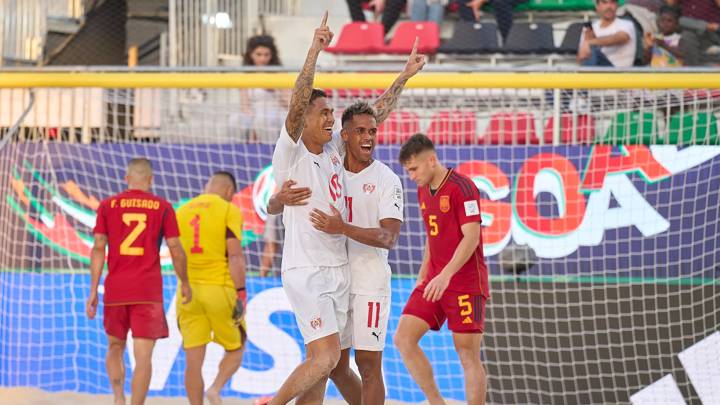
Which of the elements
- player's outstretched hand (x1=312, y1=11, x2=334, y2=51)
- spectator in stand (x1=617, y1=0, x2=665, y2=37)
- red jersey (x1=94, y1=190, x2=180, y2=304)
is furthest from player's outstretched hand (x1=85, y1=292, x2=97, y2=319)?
spectator in stand (x1=617, y1=0, x2=665, y2=37)

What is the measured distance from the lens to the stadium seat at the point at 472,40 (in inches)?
527

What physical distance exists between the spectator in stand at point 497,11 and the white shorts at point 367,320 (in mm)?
8531

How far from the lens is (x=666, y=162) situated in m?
9.09

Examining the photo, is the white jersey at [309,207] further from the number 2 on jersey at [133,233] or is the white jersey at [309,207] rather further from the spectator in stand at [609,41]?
the spectator in stand at [609,41]

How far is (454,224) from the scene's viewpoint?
705cm

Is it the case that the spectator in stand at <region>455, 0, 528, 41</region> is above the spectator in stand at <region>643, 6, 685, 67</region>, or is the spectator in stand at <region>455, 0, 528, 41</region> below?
above

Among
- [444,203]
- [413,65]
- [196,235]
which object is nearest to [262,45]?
[196,235]

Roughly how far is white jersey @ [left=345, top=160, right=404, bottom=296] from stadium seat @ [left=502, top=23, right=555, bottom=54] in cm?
747

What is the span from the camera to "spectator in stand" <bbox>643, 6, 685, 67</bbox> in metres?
12.2

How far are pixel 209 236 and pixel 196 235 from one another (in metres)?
0.11

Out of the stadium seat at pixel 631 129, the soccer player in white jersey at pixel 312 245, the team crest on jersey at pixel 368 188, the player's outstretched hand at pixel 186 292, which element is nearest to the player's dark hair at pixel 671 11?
the stadium seat at pixel 631 129

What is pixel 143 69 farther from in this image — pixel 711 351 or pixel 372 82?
pixel 711 351

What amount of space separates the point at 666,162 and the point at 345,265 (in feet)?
13.7

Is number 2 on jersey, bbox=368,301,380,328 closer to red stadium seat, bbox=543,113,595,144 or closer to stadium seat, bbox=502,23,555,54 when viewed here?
red stadium seat, bbox=543,113,595,144
